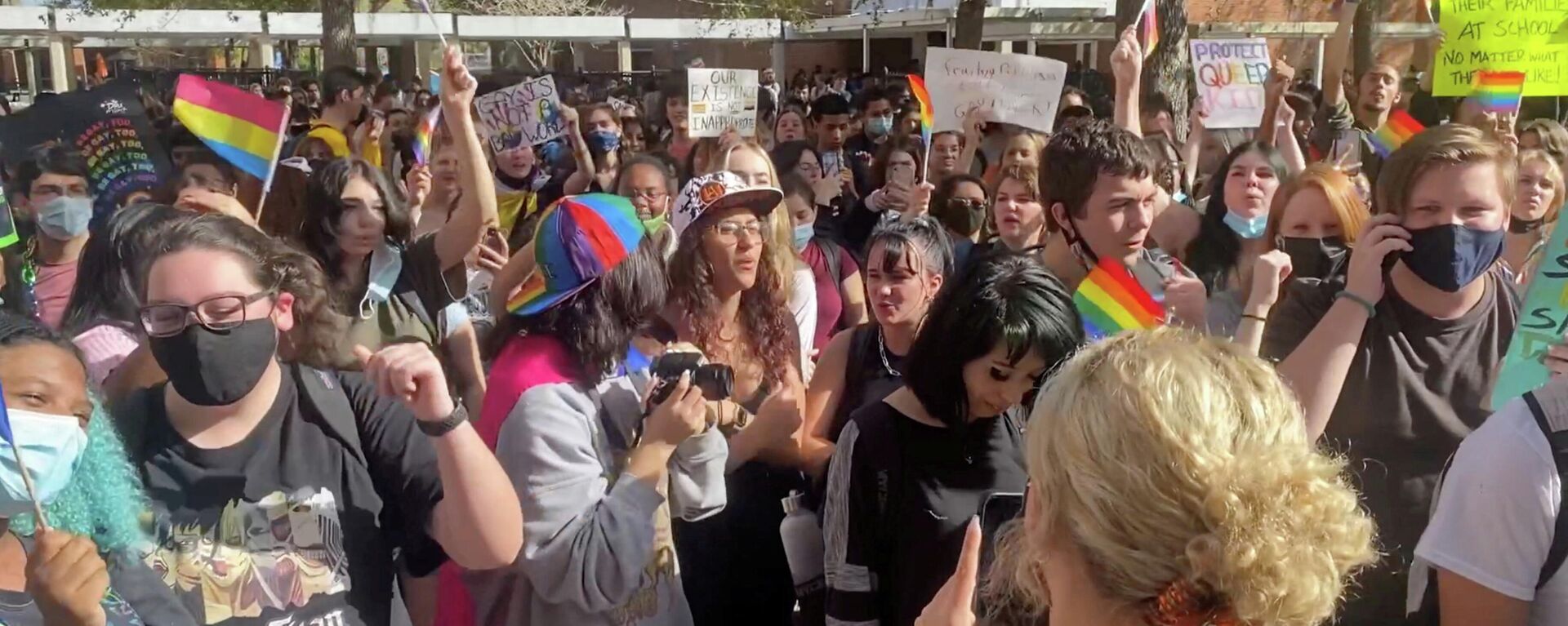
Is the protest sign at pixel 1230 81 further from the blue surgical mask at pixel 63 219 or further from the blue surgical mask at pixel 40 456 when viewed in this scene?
the blue surgical mask at pixel 40 456

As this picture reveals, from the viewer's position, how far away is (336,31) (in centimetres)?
1477

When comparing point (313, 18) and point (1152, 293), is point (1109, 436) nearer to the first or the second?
point (1152, 293)

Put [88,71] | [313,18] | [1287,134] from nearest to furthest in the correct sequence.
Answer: [1287,134], [313,18], [88,71]

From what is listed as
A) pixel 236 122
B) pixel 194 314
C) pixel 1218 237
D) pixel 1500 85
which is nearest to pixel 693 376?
pixel 194 314

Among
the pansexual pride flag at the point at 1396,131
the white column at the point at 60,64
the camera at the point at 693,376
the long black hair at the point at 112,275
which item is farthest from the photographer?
the white column at the point at 60,64

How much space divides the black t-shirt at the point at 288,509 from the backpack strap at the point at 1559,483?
69.9 inches

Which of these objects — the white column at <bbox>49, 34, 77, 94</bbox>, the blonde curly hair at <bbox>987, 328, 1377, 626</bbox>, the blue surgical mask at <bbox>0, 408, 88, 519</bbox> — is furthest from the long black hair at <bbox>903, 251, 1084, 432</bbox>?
the white column at <bbox>49, 34, 77, 94</bbox>

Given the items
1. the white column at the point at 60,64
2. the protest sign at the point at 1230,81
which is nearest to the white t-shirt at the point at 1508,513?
the protest sign at the point at 1230,81

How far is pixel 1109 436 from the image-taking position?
4.34 ft

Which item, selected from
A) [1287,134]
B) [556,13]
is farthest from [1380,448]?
[556,13]

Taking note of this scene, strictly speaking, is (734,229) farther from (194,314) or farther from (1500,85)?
(1500,85)

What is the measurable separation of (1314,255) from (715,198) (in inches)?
63.5

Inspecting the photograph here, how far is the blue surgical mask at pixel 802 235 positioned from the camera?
16.1 feet

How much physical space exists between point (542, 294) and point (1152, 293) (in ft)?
4.82
